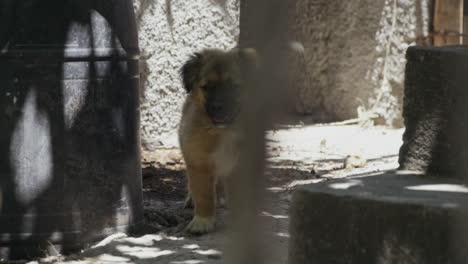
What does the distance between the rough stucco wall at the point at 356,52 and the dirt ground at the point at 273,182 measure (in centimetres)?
51

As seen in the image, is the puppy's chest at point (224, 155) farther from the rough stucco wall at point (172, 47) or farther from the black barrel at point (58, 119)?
the rough stucco wall at point (172, 47)

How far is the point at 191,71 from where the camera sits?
4.93 metres

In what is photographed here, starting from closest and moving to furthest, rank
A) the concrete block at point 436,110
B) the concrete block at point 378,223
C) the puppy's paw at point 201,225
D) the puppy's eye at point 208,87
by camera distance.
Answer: the concrete block at point 378,223 → the concrete block at point 436,110 → the puppy's eye at point 208,87 → the puppy's paw at point 201,225

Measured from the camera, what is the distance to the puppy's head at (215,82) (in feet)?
14.4

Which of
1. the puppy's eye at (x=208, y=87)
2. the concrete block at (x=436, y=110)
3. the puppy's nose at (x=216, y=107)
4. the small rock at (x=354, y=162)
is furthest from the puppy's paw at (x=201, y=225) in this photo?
the small rock at (x=354, y=162)

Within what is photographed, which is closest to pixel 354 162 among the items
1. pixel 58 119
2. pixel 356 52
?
pixel 356 52

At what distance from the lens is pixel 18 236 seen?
4.54m

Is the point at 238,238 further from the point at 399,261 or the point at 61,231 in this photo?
the point at 61,231

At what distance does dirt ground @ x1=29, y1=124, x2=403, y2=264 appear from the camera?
435cm

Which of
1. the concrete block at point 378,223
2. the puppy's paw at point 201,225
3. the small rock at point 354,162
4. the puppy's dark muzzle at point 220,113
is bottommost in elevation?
the puppy's paw at point 201,225

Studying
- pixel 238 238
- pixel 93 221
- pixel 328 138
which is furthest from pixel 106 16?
pixel 328 138

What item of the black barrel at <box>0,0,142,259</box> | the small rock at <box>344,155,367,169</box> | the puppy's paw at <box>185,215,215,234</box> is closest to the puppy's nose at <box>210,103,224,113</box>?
the black barrel at <box>0,0,142,259</box>

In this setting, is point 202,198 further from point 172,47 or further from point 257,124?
point 257,124

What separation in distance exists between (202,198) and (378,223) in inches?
79.7
